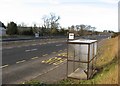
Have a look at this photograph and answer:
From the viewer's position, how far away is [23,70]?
15781 millimetres

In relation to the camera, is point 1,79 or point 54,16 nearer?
point 1,79

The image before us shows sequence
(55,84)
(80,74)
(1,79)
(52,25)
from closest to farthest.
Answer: (55,84)
(1,79)
(80,74)
(52,25)

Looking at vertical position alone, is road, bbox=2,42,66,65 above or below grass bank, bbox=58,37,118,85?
below

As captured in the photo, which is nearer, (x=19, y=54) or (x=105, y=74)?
(x=105, y=74)

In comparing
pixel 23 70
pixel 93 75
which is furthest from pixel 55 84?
pixel 23 70

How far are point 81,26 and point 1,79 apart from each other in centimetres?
14114

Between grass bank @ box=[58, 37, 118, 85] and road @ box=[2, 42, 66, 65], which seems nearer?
grass bank @ box=[58, 37, 118, 85]

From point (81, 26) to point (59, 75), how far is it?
5484 inches

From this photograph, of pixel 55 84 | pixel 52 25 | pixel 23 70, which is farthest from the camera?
pixel 52 25

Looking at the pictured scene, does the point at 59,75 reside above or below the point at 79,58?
below

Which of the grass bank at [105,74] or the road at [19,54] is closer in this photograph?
the grass bank at [105,74]

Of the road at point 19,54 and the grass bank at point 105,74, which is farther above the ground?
the grass bank at point 105,74

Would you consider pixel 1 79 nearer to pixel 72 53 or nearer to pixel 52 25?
pixel 72 53

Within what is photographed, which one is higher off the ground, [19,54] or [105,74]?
[105,74]
